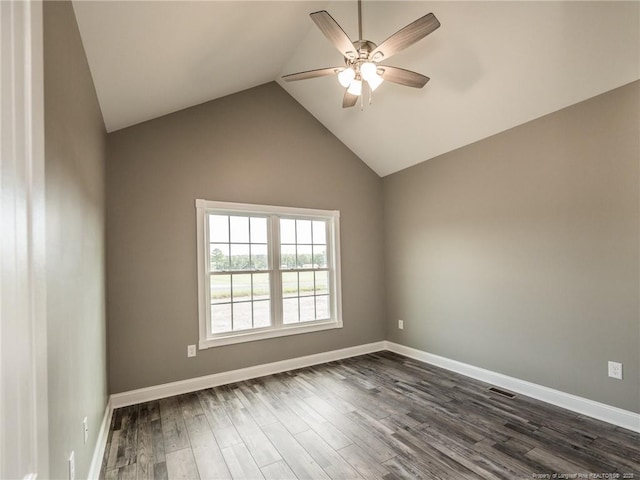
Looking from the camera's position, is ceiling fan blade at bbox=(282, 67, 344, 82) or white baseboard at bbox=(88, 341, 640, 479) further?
white baseboard at bbox=(88, 341, 640, 479)

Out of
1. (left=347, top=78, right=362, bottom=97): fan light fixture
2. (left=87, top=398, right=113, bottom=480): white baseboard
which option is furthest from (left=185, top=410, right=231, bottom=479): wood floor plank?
(left=347, top=78, right=362, bottom=97): fan light fixture

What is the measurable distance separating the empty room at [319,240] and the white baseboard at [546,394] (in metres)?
0.02

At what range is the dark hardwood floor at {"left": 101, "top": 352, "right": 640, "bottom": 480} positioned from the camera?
2.10 meters

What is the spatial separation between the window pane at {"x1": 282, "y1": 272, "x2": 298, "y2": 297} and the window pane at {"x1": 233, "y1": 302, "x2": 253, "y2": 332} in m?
0.50

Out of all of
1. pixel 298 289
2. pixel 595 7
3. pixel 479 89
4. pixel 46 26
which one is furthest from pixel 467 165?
pixel 46 26

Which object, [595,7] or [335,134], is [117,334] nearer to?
[335,134]

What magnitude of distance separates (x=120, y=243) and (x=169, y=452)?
6.25 ft

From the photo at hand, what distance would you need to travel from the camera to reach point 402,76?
8.03 ft

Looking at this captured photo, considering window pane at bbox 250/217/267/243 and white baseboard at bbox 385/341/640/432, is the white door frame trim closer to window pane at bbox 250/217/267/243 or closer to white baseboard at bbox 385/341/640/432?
window pane at bbox 250/217/267/243

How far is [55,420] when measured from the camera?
49.1 inches

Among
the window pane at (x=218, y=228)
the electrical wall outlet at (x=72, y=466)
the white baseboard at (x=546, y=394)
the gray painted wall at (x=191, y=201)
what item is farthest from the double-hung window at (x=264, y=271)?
the electrical wall outlet at (x=72, y=466)

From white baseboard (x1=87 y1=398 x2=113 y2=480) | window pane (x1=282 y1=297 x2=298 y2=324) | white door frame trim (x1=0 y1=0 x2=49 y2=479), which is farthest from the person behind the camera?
window pane (x1=282 y1=297 x2=298 y2=324)

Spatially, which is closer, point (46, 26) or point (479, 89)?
point (46, 26)

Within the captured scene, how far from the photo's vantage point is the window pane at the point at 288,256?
13.5 feet
